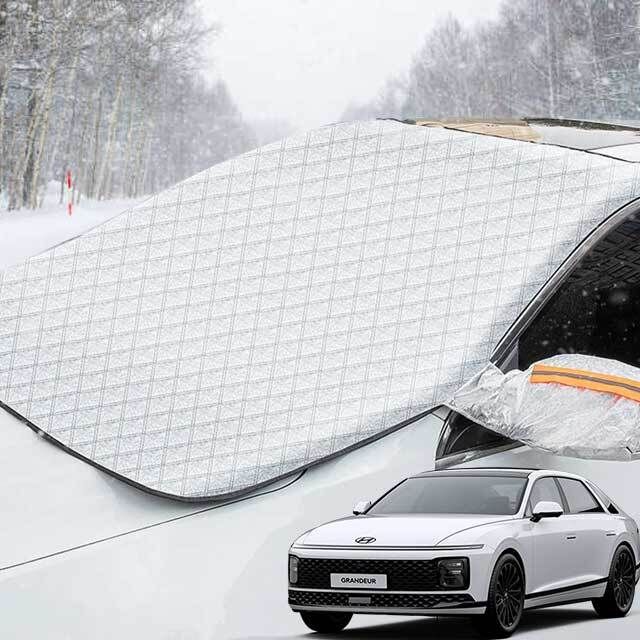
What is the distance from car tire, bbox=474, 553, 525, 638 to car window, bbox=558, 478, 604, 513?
0.87 metres

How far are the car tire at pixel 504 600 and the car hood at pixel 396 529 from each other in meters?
0.23

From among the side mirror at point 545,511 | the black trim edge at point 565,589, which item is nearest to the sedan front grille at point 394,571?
the black trim edge at point 565,589

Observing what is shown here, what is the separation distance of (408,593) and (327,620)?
2.03 ft

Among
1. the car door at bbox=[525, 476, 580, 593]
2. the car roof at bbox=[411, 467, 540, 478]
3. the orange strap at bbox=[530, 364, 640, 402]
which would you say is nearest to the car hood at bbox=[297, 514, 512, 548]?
the car door at bbox=[525, 476, 580, 593]

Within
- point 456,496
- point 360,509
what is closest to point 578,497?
point 456,496

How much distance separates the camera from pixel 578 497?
6.27m

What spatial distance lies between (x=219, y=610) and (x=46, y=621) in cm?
112

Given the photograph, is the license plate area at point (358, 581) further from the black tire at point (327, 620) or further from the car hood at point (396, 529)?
the black tire at point (327, 620)

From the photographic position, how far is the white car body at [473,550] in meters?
5.14

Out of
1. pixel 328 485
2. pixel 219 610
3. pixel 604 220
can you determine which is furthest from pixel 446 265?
pixel 219 610

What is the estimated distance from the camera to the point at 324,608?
5.37 meters

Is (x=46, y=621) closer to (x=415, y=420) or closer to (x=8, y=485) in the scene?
(x=8, y=485)

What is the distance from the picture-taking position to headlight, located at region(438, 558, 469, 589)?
509cm

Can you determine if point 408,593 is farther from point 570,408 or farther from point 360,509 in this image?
point 570,408
